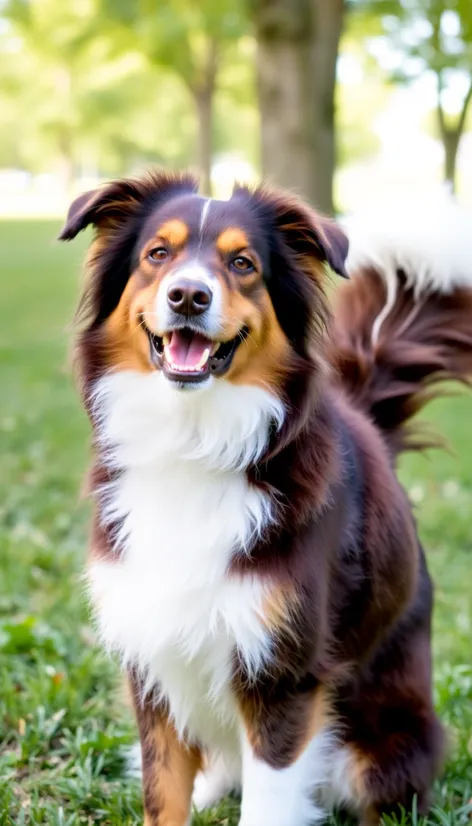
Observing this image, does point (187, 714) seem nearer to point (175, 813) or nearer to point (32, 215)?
point (175, 813)

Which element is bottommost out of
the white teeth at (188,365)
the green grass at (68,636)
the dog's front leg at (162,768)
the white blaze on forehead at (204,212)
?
the green grass at (68,636)

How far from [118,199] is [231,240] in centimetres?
42

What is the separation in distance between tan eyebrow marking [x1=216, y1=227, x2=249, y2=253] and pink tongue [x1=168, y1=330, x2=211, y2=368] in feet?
0.98

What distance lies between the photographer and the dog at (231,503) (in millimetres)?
2670

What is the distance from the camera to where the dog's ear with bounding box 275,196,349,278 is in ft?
8.90

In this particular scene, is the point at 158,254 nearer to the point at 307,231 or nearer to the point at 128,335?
the point at 128,335

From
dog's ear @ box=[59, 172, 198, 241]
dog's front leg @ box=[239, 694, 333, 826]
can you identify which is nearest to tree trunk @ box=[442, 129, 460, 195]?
dog's ear @ box=[59, 172, 198, 241]

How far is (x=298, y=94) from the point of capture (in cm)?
787

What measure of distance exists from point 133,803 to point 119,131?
46305mm

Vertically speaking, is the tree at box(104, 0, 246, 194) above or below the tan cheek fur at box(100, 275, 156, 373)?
above

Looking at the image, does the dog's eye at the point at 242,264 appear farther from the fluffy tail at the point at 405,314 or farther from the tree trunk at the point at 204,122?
the tree trunk at the point at 204,122

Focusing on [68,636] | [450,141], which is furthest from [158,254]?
[450,141]

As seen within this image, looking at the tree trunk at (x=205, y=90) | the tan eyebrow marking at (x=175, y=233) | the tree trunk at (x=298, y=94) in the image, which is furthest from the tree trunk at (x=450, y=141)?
the tan eyebrow marking at (x=175, y=233)

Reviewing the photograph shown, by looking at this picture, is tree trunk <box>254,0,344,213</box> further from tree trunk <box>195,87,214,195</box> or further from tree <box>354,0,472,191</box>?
tree trunk <box>195,87,214,195</box>
